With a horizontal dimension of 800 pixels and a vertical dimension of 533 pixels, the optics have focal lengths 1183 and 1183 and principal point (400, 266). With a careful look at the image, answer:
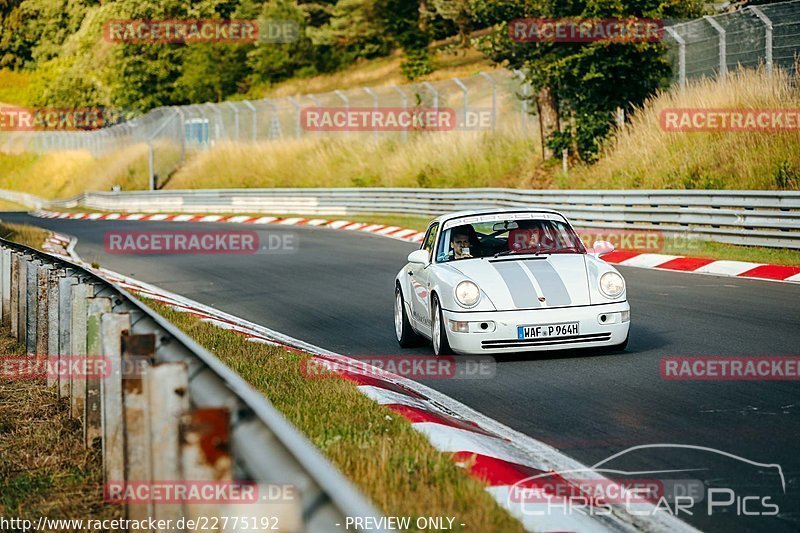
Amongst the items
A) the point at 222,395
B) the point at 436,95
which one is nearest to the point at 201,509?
the point at 222,395

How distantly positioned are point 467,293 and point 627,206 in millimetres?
12410

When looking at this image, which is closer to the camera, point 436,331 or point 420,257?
point 436,331

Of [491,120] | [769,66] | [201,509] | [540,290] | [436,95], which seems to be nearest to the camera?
[201,509]

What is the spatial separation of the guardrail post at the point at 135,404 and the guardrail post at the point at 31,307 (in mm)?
5006

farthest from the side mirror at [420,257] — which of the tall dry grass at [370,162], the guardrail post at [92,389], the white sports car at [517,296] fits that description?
the tall dry grass at [370,162]

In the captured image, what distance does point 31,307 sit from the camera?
945 cm

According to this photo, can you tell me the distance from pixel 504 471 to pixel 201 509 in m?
2.55

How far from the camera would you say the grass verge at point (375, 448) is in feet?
16.1

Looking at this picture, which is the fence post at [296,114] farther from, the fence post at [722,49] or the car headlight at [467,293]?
the car headlight at [467,293]

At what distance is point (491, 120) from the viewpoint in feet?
114

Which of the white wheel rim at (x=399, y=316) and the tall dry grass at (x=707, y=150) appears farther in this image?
the tall dry grass at (x=707, y=150)

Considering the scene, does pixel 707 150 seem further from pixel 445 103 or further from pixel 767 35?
pixel 445 103

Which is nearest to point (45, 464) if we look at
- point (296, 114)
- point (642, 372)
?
point (642, 372)

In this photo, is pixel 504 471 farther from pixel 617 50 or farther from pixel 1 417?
pixel 617 50
